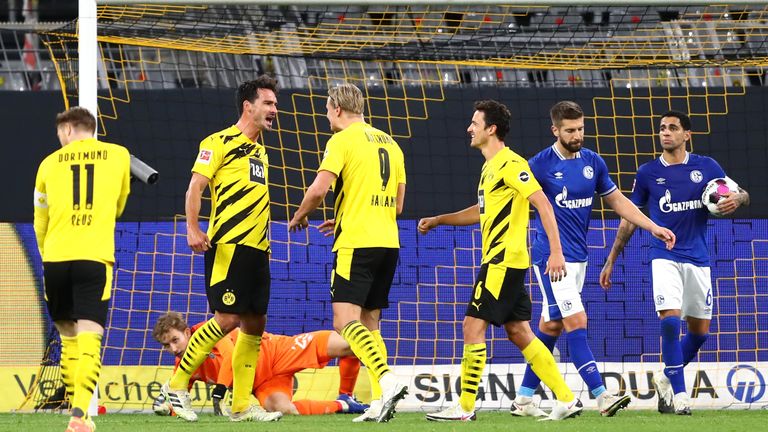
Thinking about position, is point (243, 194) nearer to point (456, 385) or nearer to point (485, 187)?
point (485, 187)

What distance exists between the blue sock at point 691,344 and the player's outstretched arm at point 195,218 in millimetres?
3469

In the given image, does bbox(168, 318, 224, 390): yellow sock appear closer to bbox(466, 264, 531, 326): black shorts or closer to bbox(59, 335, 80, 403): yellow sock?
bbox(59, 335, 80, 403): yellow sock

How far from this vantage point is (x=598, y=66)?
10.5 m

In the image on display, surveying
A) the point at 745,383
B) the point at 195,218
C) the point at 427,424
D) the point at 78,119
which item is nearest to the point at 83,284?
the point at 78,119

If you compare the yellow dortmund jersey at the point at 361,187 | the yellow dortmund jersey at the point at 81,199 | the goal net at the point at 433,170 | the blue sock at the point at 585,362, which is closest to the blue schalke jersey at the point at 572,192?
the blue sock at the point at 585,362

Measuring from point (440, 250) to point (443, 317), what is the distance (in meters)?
0.60

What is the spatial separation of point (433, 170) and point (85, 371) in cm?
593

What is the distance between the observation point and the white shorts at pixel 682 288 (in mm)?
7910

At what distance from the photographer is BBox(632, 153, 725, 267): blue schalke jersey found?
26.4 feet

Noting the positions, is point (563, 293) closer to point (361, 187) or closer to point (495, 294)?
point (495, 294)

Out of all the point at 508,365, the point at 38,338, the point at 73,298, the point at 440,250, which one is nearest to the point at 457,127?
the point at 440,250

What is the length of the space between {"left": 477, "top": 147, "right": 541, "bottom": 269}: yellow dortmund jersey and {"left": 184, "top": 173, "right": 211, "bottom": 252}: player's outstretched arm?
1636 mm

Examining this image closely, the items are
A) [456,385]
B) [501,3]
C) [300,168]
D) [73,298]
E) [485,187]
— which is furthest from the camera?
[300,168]

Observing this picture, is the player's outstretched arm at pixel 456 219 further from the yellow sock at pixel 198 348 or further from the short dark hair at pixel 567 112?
the yellow sock at pixel 198 348
